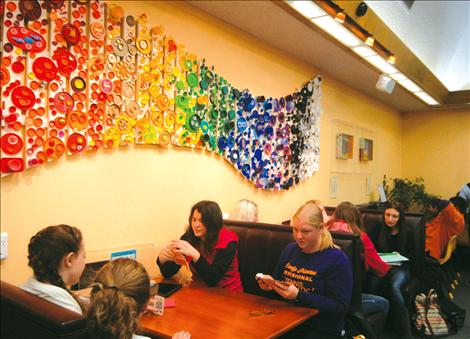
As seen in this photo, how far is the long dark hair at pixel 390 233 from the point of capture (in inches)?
157

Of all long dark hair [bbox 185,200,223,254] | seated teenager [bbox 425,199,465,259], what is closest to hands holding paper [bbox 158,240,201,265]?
long dark hair [bbox 185,200,223,254]

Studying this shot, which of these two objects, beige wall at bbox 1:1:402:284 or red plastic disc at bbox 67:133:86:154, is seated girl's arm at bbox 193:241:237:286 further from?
red plastic disc at bbox 67:133:86:154

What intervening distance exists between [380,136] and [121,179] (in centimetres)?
562

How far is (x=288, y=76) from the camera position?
4.43m

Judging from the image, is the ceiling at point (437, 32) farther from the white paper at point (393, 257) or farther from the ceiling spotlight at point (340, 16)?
the white paper at point (393, 257)

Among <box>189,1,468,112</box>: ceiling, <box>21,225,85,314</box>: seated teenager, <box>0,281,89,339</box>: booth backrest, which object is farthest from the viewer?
<box>189,1,468,112</box>: ceiling

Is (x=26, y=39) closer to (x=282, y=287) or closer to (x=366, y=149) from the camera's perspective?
(x=282, y=287)

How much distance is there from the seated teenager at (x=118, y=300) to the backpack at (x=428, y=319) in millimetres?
3156

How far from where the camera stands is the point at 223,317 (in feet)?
6.15

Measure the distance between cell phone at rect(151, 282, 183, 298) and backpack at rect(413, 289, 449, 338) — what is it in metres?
2.54

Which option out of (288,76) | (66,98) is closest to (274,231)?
(66,98)

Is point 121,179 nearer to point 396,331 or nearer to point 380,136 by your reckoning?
point 396,331

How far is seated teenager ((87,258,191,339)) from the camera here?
1.29 m

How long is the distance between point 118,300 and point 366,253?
2.41m
